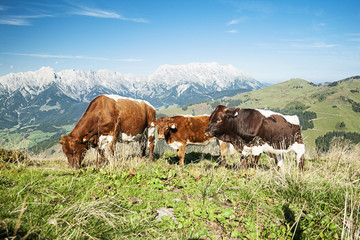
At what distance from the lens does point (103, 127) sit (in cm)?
976

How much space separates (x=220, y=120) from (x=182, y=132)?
3.42 metres

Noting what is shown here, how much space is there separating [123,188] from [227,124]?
5.70 meters

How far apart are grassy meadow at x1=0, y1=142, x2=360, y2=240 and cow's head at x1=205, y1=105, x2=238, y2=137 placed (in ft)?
11.8

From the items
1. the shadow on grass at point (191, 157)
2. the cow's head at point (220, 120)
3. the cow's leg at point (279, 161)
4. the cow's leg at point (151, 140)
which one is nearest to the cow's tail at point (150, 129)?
the cow's leg at point (151, 140)

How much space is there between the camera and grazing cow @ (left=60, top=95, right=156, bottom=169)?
9.04 metres

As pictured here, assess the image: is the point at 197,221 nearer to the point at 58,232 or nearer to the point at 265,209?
the point at 265,209

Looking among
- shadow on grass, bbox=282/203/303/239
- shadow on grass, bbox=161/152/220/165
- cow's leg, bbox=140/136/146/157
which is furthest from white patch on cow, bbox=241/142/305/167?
cow's leg, bbox=140/136/146/157

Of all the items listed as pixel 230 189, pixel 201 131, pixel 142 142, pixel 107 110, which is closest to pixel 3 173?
pixel 107 110

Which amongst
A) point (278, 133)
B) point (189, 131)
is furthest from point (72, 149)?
point (278, 133)

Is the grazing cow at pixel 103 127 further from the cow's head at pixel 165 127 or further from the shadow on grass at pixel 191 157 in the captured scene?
the shadow on grass at pixel 191 157

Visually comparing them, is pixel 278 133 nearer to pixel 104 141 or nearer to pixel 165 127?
pixel 165 127

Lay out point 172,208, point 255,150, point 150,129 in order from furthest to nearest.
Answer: point 150,129 < point 255,150 < point 172,208

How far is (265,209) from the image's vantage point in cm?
450

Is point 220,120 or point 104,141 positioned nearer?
point 220,120
